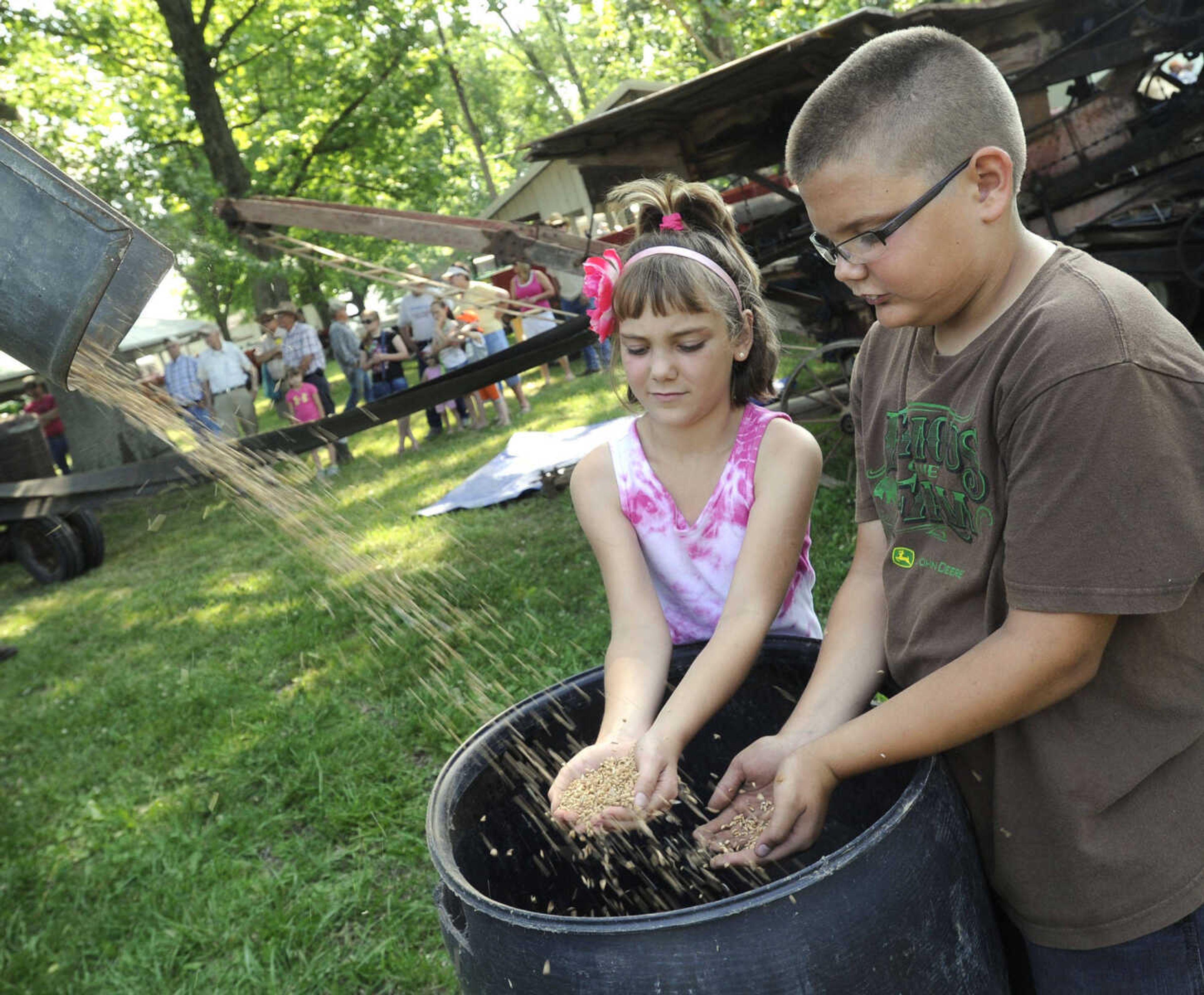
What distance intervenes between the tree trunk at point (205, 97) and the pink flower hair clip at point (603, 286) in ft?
46.0

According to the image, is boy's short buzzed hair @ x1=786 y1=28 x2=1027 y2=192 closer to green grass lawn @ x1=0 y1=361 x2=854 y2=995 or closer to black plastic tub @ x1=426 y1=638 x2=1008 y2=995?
black plastic tub @ x1=426 y1=638 x2=1008 y2=995

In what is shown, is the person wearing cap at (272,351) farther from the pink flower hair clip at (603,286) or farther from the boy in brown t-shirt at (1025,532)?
the boy in brown t-shirt at (1025,532)

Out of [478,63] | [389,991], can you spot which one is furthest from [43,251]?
[478,63]

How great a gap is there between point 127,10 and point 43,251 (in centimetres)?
2002

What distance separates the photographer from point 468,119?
33688 mm

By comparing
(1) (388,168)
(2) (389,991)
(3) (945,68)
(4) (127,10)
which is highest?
(4) (127,10)

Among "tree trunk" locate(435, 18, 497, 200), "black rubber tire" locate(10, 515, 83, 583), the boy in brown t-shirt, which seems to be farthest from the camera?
"tree trunk" locate(435, 18, 497, 200)

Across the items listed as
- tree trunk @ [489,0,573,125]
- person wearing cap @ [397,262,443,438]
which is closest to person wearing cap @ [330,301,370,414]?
person wearing cap @ [397,262,443,438]

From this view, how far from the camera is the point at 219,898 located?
9.23ft

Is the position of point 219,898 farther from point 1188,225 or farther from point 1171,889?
point 1188,225

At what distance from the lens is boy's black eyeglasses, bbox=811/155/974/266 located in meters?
1.17

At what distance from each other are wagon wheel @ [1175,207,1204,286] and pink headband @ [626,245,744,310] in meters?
3.72

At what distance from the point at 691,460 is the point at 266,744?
2483 millimetres

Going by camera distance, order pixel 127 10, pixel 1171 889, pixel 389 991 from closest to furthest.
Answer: pixel 1171 889 < pixel 389 991 < pixel 127 10
